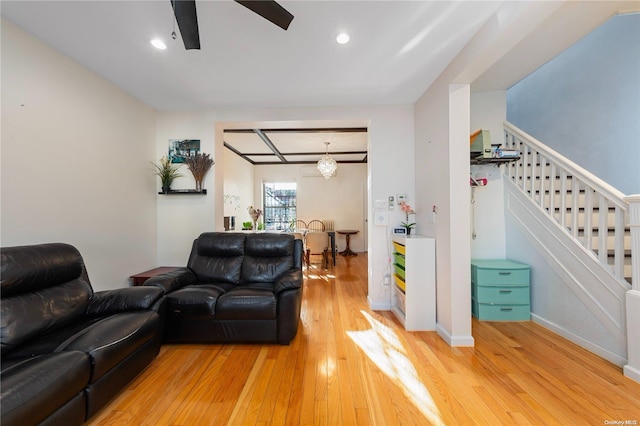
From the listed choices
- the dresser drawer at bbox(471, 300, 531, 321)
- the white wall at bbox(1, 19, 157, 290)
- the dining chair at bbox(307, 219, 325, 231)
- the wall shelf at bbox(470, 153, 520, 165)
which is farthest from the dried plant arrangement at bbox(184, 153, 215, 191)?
the dining chair at bbox(307, 219, 325, 231)

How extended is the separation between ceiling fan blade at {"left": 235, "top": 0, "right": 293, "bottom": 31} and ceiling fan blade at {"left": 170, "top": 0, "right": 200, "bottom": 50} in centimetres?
29

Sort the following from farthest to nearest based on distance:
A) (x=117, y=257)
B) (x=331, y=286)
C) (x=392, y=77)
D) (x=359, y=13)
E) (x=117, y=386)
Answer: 1. (x=331, y=286)
2. (x=117, y=257)
3. (x=392, y=77)
4. (x=359, y=13)
5. (x=117, y=386)

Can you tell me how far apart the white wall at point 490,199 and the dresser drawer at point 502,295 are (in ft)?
1.47

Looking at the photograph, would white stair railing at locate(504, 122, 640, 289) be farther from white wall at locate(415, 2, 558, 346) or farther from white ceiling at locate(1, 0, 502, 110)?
white ceiling at locate(1, 0, 502, 110)

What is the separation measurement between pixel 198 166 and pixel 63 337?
2.10 metres

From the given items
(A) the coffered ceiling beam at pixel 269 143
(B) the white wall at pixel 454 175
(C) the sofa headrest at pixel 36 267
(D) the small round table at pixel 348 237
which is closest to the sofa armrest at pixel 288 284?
(B) the white wall at pixel 454 175

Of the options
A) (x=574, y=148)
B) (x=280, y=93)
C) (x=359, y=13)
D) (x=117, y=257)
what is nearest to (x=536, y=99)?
(x=574, y=148)

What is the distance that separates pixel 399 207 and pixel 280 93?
2.04m

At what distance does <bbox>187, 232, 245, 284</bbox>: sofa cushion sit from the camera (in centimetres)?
271

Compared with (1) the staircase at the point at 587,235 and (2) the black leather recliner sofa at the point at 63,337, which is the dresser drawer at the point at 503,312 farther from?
(2) the black leather recliner sofa at the point at 63,337

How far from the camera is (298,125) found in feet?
10.9

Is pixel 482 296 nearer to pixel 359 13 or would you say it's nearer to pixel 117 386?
pixel 359 13

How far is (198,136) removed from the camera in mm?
3189

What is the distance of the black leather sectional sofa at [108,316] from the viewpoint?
1.15 m
